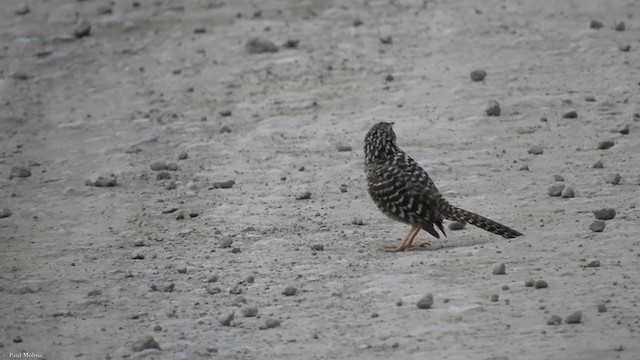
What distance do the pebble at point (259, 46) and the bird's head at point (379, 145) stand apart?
20.5 feet

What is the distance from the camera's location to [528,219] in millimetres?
10000

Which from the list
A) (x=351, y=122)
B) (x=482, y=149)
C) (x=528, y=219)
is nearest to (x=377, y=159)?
(x=528, y=219)

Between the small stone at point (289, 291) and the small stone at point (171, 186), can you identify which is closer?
the small stone at point (289, 291)

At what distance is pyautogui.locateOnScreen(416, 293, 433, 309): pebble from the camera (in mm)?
7949

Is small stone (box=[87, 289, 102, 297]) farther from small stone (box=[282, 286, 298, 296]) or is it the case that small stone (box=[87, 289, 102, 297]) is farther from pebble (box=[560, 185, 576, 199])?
pebble (box=[560, 185, 576, 199])

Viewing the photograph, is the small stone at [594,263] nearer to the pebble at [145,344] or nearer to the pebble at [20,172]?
the pebble at [145,344]

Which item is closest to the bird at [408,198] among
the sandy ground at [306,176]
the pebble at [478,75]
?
the sandy ground at [306,176]

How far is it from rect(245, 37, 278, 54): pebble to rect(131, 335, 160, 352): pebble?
9.15m

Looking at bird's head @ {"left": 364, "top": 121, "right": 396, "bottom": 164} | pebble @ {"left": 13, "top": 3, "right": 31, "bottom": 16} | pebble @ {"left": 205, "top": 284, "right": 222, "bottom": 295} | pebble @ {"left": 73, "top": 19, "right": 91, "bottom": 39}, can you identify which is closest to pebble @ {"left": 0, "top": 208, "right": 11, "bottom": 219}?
pebble @ {"left": 205, "top": 284, "right": 222, "bottom": 295}

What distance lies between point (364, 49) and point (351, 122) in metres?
2.75

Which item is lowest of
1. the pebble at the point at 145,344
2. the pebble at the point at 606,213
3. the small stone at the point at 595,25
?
the pebble at the point at 145,344

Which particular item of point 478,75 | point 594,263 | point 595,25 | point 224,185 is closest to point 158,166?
point 224,185

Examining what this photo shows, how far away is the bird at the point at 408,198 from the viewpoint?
9.49m

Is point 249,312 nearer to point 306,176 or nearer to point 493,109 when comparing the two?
point 306,176
